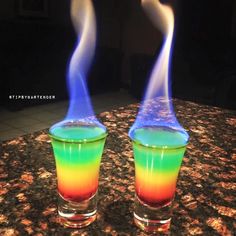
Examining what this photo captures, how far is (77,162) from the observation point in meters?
0.68

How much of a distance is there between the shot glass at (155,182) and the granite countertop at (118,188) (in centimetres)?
3

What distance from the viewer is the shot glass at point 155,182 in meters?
0.67

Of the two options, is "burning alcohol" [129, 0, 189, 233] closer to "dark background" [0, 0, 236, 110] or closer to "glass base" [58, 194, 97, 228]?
"glass base" [58, 194, 97, 228]

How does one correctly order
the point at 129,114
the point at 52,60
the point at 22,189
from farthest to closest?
the point at 52,60
the point at 129,114
the point at 22,189

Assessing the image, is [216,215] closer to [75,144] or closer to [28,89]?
[75,144]

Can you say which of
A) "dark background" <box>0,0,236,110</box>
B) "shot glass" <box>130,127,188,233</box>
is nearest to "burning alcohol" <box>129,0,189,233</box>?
"shot glass" <box>130,127,188,233</box>

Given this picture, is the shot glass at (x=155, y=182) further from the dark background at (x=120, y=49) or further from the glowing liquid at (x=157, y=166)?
the dark background at (x=120, y=49)

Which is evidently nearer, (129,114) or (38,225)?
(38,225)

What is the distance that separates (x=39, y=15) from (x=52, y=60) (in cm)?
82

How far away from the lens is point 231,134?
129cm

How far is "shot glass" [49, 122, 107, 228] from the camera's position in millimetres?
673

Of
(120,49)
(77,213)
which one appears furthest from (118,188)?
(120,49)

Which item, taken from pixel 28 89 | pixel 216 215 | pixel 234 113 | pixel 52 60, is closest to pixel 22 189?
pixel 216 215

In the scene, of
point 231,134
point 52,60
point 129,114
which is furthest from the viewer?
point 52,60
